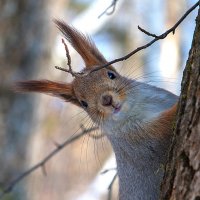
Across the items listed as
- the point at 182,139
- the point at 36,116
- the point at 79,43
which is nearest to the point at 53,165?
the point at 36,116

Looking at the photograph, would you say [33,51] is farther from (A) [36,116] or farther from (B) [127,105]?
(B) [127,105]

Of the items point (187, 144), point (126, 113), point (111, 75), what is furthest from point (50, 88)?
point (187, 144)

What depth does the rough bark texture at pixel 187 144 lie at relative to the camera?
1908 mm

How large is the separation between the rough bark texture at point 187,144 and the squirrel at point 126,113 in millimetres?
479

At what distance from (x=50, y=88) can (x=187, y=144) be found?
115cm

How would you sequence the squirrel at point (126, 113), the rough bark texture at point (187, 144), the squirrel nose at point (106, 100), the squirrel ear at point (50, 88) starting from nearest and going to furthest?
the rough bark texture at point (187, 144) < the squirrel at point (126, 113) < the squirrel nose at point (106, 100) < the squirrel ear at point (50, 88)

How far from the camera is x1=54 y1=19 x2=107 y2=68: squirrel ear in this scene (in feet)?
9.50

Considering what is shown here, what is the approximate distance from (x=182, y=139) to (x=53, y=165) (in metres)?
10.0

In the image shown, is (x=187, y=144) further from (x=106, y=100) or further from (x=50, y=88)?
(x=50, y=88)

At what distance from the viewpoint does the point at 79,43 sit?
117 inches

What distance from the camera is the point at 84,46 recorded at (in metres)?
3.03

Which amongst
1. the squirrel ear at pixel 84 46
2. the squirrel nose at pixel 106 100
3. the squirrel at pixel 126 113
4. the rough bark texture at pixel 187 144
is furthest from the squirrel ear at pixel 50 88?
the rough bark texture at pixel 187 144

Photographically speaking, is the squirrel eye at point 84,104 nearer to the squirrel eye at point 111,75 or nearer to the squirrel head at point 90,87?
the squirrel head at point 90,87

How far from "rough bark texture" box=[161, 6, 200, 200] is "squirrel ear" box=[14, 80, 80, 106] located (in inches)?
38.9
